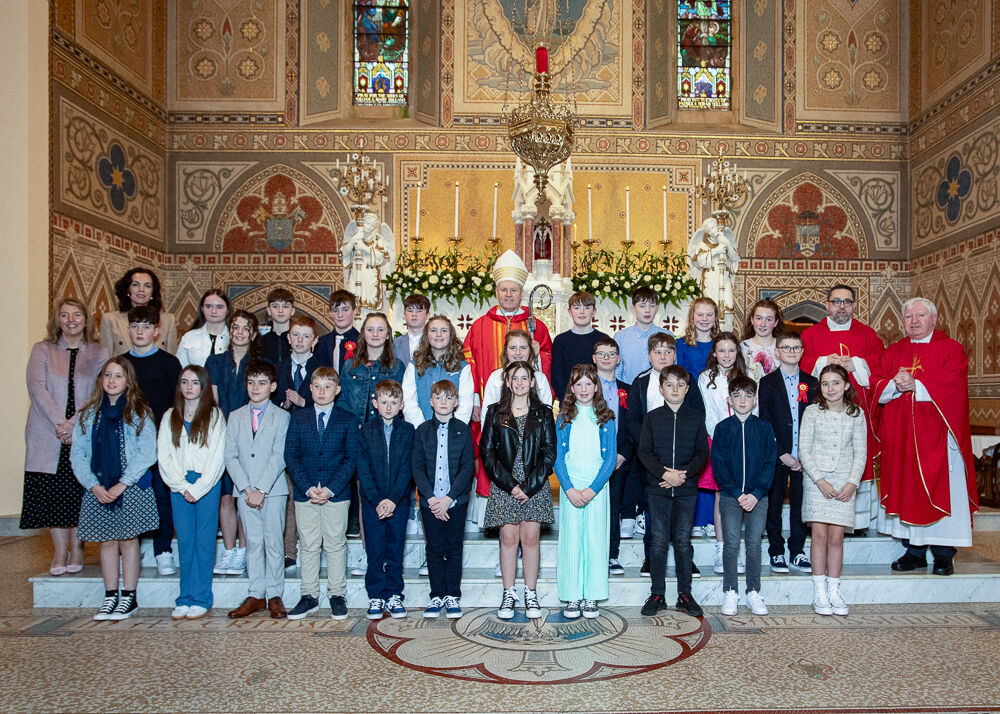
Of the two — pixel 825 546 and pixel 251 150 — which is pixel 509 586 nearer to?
pixel 825 546

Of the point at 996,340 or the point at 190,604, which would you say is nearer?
the point at 190,604

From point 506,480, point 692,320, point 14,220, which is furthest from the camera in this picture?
point 14,220

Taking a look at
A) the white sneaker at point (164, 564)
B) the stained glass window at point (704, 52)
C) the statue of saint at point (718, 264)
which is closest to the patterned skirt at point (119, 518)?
the white sneaker at point (164, 564)

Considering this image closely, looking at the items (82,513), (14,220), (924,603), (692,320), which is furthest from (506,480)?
(14,220)

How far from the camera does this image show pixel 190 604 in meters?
4.43

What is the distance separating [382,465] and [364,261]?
3492mm

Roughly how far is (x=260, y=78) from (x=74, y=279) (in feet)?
14.4

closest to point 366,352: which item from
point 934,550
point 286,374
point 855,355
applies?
point 286,374

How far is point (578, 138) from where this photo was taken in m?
11.3

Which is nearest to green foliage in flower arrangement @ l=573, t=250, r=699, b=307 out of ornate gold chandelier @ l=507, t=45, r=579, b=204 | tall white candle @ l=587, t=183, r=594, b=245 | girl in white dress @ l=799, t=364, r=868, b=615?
ornate gold chandelier @ l=507, t=45, r=579, b=204

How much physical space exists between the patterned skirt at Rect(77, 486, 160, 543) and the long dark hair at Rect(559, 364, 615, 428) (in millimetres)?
2483

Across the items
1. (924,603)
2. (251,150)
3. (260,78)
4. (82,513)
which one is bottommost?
(924,603)

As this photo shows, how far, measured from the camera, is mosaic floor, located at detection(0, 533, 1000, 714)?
3.18 m

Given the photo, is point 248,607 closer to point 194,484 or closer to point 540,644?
point 194,484
